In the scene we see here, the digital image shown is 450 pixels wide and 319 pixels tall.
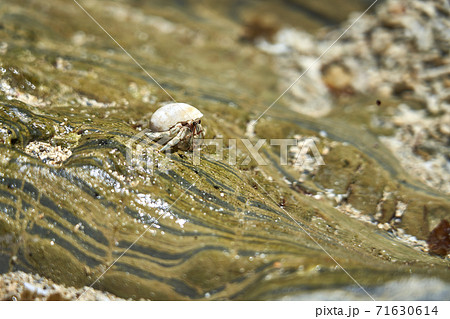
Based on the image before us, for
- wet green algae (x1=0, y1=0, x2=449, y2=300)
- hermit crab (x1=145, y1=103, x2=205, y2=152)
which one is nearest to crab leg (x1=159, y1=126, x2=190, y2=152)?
hermit crab (x1=145, y1=103, x2=205, y2=152)

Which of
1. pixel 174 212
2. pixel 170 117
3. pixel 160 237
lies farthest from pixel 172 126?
pixel 160 237

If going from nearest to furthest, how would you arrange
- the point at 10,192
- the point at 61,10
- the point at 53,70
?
the point at 10,192 → the point at 53,70 → the point at 61,10

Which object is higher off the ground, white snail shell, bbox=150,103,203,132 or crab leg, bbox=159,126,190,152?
white snail shell, bbox=150,103,203,132

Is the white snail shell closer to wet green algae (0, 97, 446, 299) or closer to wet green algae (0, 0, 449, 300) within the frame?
wet green algae (0, 0, 449, 300)

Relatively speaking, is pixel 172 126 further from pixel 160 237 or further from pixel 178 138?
pixel 160 237

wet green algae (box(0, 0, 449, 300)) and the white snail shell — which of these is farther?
the white snail shell

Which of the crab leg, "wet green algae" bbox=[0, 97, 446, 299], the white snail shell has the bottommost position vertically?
"wet green algae" bbox=[0, 97, 446, 299]
